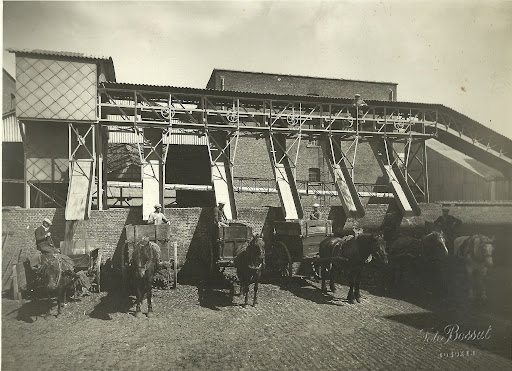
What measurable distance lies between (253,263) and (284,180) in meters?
6.07

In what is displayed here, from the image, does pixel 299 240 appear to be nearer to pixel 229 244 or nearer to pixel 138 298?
pixel 229 244

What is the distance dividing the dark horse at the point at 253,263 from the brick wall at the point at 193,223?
3.35m

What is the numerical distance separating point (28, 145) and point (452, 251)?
14.1m

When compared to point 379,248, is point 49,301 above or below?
below

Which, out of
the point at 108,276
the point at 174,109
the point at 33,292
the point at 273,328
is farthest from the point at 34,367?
the point at 174,109

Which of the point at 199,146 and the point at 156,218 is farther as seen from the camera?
the point at 199,146

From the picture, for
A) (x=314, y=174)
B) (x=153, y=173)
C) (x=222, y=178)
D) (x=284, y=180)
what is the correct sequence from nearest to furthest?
(x=153, y=173) → (x=222, y=178) → (x=284, y=180) → (x=314, y=174)

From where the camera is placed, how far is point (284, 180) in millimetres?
15898

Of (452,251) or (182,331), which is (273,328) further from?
(452,251)

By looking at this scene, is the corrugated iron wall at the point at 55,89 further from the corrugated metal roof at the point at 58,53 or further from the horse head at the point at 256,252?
the horse head at the point at 256,252

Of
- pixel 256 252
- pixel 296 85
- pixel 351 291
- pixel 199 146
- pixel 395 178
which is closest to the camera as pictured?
pixel 256 252

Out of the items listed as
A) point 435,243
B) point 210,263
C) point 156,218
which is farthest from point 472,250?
point 156,218

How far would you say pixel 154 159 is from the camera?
1493cm

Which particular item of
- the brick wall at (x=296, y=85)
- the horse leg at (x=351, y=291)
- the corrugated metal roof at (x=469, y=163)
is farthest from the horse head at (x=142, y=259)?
the brick wall at (x=296, y=85)
